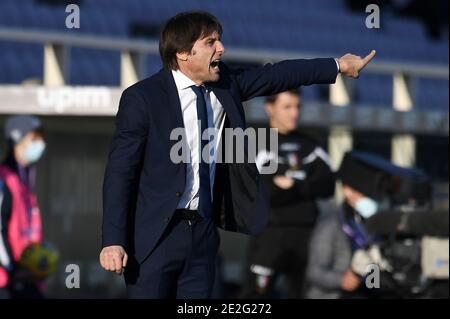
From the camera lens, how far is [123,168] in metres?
4.84

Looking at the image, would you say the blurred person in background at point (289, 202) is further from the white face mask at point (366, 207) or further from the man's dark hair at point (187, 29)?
the man's dark hair at point (187, 29)

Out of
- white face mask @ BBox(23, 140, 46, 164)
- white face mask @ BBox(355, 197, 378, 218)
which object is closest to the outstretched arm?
white face mask @ BBox(355, 197, 378, 218)

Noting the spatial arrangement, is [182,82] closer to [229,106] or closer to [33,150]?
[229,106]

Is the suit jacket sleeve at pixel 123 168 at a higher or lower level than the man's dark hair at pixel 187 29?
lower

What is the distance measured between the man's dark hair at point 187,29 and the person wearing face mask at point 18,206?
442cm

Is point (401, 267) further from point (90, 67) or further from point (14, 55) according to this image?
point (90, 67)

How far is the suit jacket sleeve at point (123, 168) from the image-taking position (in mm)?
4844

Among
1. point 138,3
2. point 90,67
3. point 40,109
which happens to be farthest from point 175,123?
point 138,3

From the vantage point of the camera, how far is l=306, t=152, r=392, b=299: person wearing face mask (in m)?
8.30

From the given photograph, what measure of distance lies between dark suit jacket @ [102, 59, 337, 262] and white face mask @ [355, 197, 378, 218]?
13.2ft

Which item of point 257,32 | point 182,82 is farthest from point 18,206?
point 257,32

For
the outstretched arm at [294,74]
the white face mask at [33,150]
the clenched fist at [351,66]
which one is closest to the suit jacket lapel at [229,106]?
the outstretched arm at [294,74]

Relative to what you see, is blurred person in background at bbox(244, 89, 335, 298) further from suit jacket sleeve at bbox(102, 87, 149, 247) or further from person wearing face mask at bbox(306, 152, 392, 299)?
suit jacket sleeve at bbox(102, 87, 149, 247)

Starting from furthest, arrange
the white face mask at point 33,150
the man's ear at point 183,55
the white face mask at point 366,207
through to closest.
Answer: the white face mask at point 33,150 < the white face mask at point 366,207 < the man's ear at point 183,55
